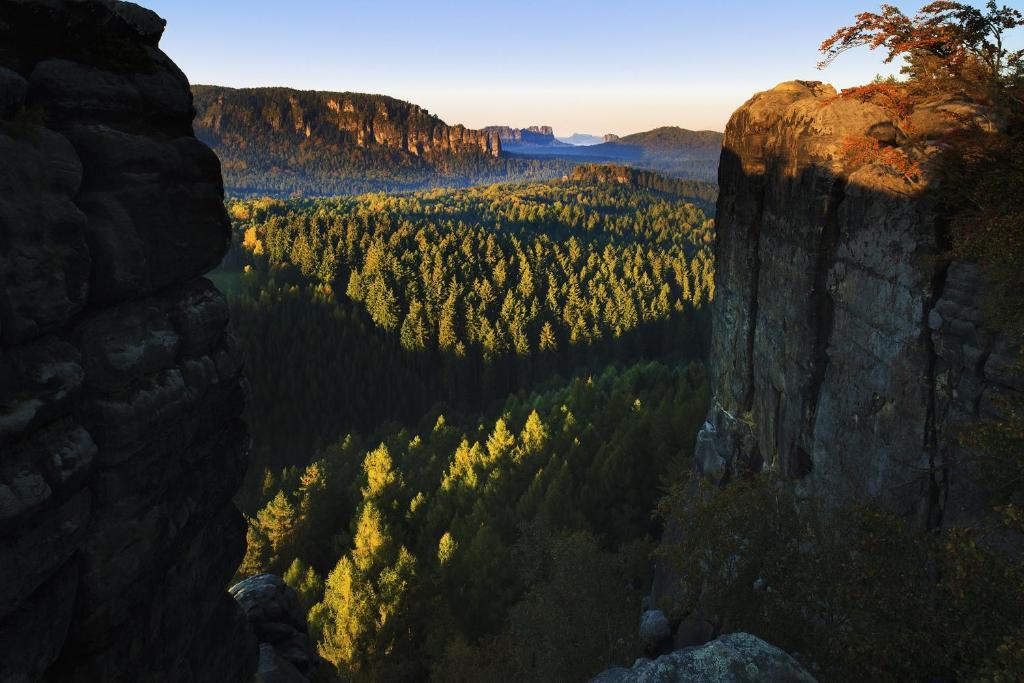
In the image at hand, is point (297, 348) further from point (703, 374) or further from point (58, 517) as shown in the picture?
point (58, 517)

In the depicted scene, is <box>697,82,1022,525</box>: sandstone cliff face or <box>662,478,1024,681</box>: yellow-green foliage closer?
<box>662,478,1024,681</box>: yellow-green foliage

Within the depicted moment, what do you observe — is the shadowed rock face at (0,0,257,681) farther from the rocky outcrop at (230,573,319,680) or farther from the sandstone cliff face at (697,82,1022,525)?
the sandstone cliff face at (697,82,1022,525)

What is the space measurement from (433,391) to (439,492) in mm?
61526

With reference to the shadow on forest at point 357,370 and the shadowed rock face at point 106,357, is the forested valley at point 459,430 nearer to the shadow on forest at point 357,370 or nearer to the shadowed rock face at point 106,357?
the shadow on forest at point 357,370

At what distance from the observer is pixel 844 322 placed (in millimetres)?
23547

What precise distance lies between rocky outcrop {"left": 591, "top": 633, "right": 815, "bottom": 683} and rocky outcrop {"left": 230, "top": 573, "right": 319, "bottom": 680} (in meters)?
14.8

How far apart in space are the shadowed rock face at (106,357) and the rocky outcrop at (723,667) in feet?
34.6

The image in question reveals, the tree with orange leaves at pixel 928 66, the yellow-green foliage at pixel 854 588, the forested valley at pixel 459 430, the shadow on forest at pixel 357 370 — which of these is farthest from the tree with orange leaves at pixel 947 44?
the shadow on forest at pixel 357 370

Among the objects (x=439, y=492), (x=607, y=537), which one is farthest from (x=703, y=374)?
(x=439, y=492)

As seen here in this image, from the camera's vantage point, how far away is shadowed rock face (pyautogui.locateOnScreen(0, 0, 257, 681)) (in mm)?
10359

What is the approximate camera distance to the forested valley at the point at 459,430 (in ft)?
115

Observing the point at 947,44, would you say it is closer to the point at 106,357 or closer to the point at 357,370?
the point at 106,357

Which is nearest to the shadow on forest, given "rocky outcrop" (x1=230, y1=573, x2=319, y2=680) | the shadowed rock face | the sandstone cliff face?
"rocky outcrop" (x1=230, y1=573, x2=319, y2=680)

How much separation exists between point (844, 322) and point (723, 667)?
52.1ft
